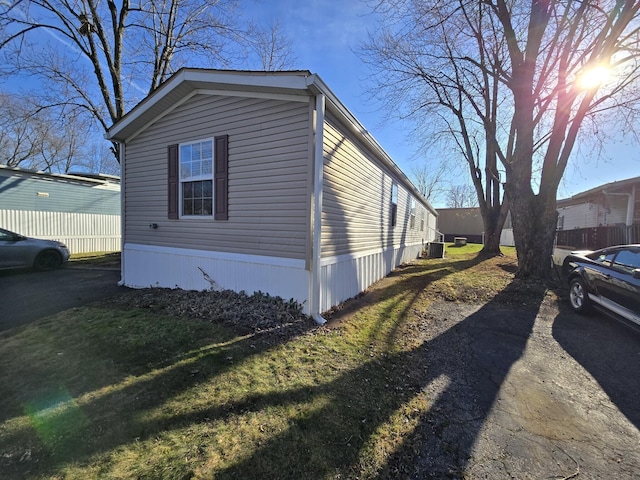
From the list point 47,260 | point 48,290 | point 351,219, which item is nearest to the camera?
point 351,219

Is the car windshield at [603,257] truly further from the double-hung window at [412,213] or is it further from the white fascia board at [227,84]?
the double-hung window at [412,213]

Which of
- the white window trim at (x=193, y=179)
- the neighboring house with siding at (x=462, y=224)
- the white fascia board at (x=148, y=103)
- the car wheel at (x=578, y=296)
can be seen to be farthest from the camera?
the neighboring house with siding at (x=462, y=224)

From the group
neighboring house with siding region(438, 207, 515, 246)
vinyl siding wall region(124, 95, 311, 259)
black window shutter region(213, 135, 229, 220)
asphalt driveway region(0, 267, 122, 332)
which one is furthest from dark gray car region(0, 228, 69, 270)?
neighboring house with siding region(438, 207, 515, 246)

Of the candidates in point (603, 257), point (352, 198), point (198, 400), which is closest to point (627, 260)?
point (603, 257)

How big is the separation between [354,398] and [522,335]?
344cm

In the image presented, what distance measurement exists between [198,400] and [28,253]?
10.1 metres

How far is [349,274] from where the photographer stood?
6.30 meters

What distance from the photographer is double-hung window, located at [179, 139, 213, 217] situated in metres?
6.15

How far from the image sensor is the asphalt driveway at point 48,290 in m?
5.21

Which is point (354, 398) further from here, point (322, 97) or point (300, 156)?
point (322, 97)

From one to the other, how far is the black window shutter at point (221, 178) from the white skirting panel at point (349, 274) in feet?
7.33

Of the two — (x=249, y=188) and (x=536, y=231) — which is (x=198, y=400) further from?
(x=536, y=231)

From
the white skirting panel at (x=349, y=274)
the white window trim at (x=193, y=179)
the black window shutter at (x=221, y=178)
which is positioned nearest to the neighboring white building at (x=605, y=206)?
the white skirting panel at (x=349, y=274)

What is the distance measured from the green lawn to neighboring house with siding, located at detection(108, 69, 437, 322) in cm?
137
